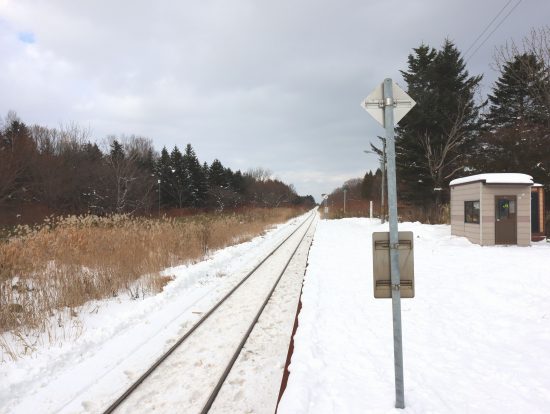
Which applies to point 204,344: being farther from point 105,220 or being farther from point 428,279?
point 105,220

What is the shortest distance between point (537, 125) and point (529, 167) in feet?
8.27

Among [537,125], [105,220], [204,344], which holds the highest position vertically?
[537,125]

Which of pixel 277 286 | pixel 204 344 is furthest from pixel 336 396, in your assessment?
pixel 277 286

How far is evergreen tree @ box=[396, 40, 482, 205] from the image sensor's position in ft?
87.8

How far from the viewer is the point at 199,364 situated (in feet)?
14.5

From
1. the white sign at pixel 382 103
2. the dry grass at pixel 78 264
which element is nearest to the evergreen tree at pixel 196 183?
the dry grass at pixel 78 264

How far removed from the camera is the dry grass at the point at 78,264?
6.05 m

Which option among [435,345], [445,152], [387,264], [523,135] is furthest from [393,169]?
[445,152]

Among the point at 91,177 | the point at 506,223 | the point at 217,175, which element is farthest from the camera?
the point at 217,175

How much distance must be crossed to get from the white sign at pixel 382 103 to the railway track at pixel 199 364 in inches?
133

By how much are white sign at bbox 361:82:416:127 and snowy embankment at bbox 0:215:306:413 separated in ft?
13.3

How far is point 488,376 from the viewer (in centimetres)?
389

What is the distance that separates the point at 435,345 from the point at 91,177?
43.4m

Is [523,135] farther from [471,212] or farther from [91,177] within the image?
[91,177]
